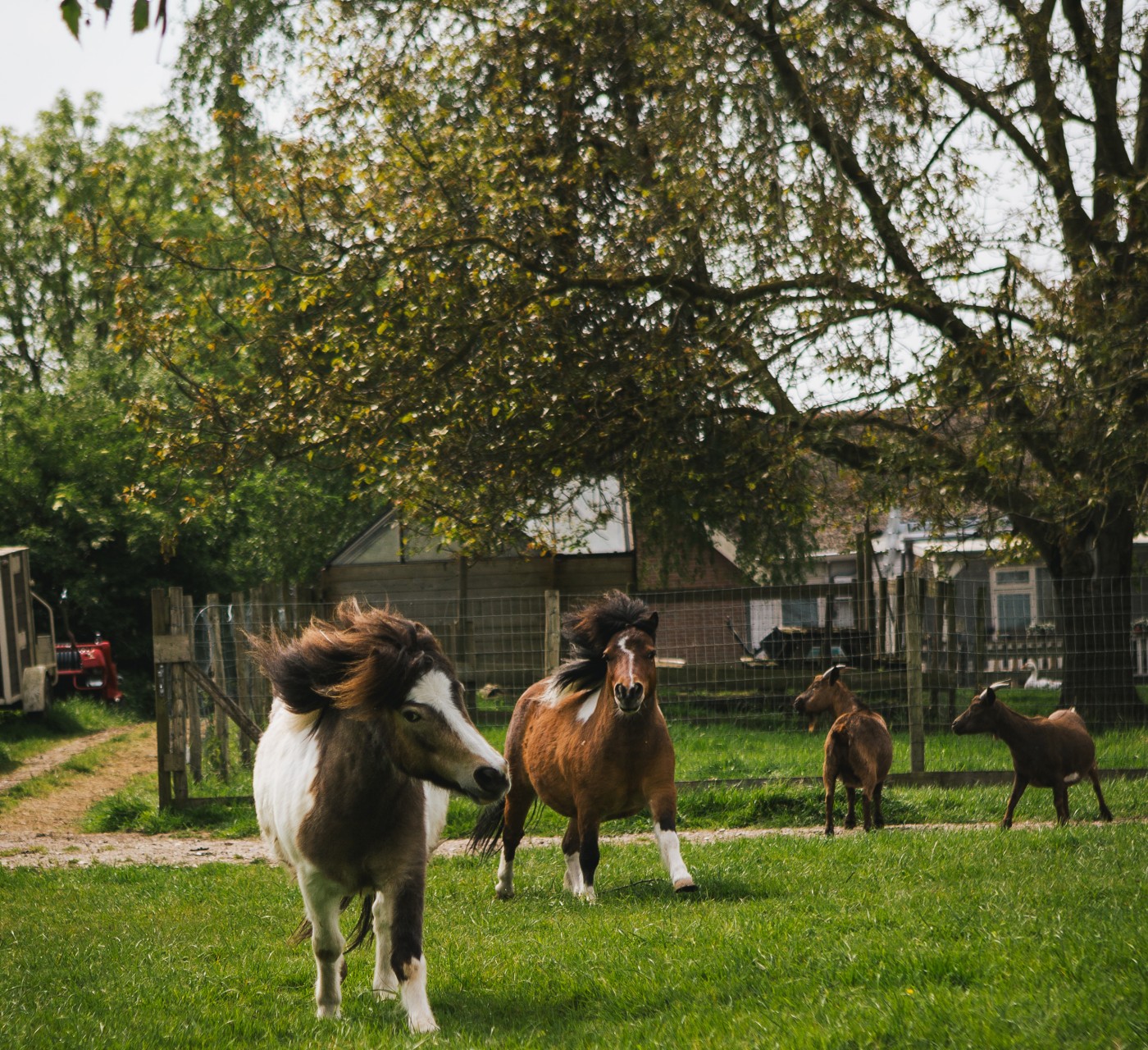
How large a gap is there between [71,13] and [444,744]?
2952 millimetres

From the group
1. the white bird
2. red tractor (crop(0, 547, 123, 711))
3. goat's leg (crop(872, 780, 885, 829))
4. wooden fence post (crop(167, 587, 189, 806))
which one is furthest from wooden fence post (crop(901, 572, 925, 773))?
red tractor (crop(0, 547, 123, 711))

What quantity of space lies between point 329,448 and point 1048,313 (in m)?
8.94

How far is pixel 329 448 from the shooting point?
53.6 feet

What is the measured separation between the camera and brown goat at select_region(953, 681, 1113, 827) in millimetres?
9578

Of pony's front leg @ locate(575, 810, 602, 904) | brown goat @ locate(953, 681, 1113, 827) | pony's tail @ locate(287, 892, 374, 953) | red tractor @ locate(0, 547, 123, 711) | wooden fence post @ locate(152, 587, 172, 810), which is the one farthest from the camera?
red tractor @ locate(0, 547, 123, 711)

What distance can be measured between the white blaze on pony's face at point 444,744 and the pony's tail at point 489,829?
3526 mm

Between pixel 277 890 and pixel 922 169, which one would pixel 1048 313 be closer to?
pixel 922 169

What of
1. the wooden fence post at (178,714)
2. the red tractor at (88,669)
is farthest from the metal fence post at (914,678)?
the red tractor at (88,669)

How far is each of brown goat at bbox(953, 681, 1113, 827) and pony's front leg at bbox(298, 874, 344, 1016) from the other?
5960 mm

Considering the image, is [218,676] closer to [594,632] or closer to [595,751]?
[594,632]

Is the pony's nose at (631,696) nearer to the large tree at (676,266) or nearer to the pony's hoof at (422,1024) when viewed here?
the pony's hoof at (422,1024)

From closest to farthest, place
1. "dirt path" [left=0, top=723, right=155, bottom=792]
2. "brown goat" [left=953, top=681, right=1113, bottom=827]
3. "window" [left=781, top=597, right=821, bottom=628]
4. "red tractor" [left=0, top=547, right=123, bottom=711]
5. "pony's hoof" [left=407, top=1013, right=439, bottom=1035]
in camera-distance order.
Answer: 1. "pony's hoof" [left=407, top=1013, right=439, bottom=1035]
2. "brown goat" [left=953, top=681, right=1113, bottom=827]
3. "dirt path" [left=0, top=723, right=155, bottom=792]
4. "window" [left=781, top=597, right=821, bottom=628]
5. "red tractor" [left=0, top=547, right=123, bottom=711]

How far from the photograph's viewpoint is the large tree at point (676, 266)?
13875mm

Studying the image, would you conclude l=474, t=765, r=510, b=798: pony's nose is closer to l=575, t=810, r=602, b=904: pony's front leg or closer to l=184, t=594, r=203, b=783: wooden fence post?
l=575, t=810, r=602, b=904: pony's front leg
